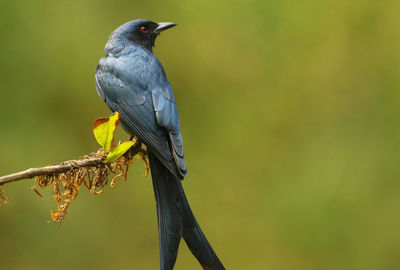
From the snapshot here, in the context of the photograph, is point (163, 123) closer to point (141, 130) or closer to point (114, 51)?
point (141, 130)

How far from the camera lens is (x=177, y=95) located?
4.77 meters

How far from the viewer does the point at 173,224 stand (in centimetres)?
264

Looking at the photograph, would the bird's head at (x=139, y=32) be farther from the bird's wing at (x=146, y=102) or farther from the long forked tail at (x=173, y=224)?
the long forked tail at (x=173, y=224)

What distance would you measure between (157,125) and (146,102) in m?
0.21

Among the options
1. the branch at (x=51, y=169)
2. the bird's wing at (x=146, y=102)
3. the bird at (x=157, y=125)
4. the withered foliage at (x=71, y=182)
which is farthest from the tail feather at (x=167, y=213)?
the branch at (x=51, y=169)

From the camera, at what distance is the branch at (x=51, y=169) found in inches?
71.9

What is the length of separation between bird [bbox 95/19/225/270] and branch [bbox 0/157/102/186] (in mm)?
328

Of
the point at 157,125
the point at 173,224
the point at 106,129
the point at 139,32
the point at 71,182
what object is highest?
the point at 139,32

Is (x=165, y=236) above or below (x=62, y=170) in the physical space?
below

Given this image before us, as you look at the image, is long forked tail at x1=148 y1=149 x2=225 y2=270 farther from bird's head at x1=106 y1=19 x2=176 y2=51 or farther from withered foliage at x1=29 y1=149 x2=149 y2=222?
bird's head at x1=106 y1=19 x2=176 y2=51

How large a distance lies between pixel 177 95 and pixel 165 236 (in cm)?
231

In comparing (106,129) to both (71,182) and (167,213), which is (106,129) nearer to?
(71,182)

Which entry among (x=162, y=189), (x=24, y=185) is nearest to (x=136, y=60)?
(x=162, y=189)

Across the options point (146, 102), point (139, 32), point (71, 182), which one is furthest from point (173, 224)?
point (139, 32)
